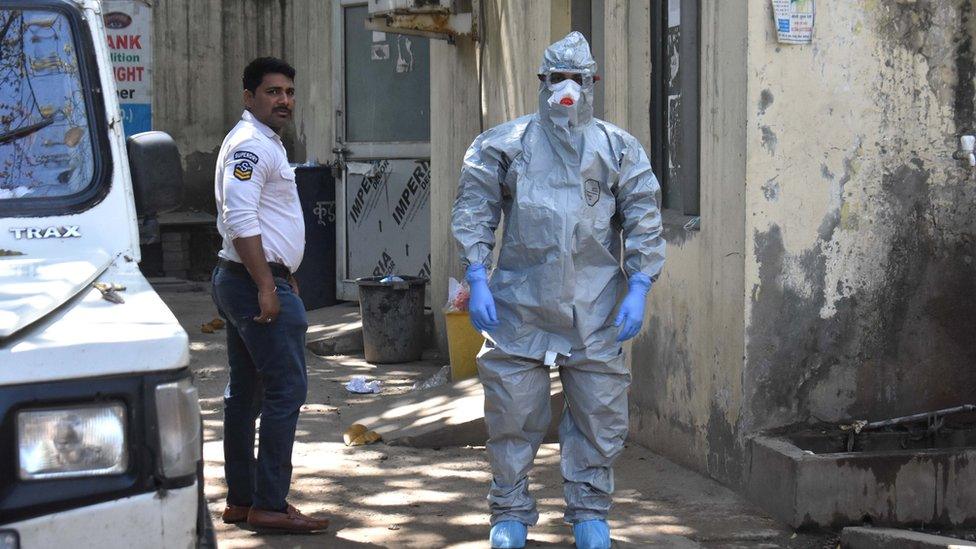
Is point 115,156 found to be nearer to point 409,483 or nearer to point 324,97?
point 409,483

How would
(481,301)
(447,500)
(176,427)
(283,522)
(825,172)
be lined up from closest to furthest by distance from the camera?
(176,427) < (481,301) < (283,522) < (825,172) < (447,500)

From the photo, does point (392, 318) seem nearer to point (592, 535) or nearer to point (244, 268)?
point (244, 268)

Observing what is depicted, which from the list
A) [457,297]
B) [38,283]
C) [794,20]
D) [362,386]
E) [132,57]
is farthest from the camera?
[132,57]

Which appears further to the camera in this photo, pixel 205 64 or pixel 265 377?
pixel 205 64

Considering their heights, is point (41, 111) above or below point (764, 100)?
below

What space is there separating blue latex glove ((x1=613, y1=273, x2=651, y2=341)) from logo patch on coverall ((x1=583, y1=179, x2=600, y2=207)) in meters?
0.31

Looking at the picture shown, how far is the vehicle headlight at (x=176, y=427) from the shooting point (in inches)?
102

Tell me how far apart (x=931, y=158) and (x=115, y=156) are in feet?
10.9

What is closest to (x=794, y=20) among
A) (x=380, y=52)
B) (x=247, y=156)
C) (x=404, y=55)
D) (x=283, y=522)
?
(x=247, y=156)

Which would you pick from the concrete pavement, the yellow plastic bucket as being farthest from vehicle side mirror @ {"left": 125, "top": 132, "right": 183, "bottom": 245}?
the yellow plastic bucket

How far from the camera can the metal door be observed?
992 cm

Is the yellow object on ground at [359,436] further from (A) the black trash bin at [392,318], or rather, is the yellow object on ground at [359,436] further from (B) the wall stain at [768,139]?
(B) the wall stain at [768,139]

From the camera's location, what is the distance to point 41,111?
3779 millimetres

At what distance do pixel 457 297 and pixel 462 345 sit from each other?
1.14 feet
